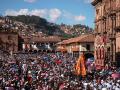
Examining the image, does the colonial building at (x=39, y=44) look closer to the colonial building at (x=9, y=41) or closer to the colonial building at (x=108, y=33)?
the colonial building at (x=9, y=41)

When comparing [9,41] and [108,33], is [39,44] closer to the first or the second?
[9,41]

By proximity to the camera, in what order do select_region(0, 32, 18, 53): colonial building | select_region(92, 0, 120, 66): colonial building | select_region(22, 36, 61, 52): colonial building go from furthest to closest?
select_region(22, 36, 61, 52): colonial building → select_region(0, 32, 18, 53): colonial building → select_region(92, 0, 120, 66): colonial building

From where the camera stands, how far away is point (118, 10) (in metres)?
56.2

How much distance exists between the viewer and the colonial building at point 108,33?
56375 millimetres

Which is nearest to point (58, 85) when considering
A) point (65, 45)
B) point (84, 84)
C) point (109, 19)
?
point (84, 84)

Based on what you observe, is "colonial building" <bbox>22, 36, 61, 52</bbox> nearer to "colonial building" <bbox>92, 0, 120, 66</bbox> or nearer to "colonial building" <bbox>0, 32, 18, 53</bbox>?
"colonial building" <bbox>0, 32, 18, 53</bbox>

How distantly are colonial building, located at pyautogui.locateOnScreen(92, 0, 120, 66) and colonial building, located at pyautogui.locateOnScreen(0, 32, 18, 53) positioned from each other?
54470 millimetres

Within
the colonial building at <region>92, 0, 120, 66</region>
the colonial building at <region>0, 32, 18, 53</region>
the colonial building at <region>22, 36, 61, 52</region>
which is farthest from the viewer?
the colonial building at <region>22, 36, 61, 52</region>

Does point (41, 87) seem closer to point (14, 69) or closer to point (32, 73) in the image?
point (32, 73)

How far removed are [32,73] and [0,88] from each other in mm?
10739

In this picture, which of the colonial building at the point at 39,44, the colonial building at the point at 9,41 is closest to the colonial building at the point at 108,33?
the colonial building at the point at 9,41

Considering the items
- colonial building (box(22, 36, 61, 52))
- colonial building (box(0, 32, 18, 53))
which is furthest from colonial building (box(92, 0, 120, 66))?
colonial building (box(22, 36, 61, 52))

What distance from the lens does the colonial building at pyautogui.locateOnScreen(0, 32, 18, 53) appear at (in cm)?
11750

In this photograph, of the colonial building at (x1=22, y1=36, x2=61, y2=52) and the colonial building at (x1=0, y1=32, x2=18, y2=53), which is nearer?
the colonial building at (x1=0, y1=32, x2=18, y2=53)
